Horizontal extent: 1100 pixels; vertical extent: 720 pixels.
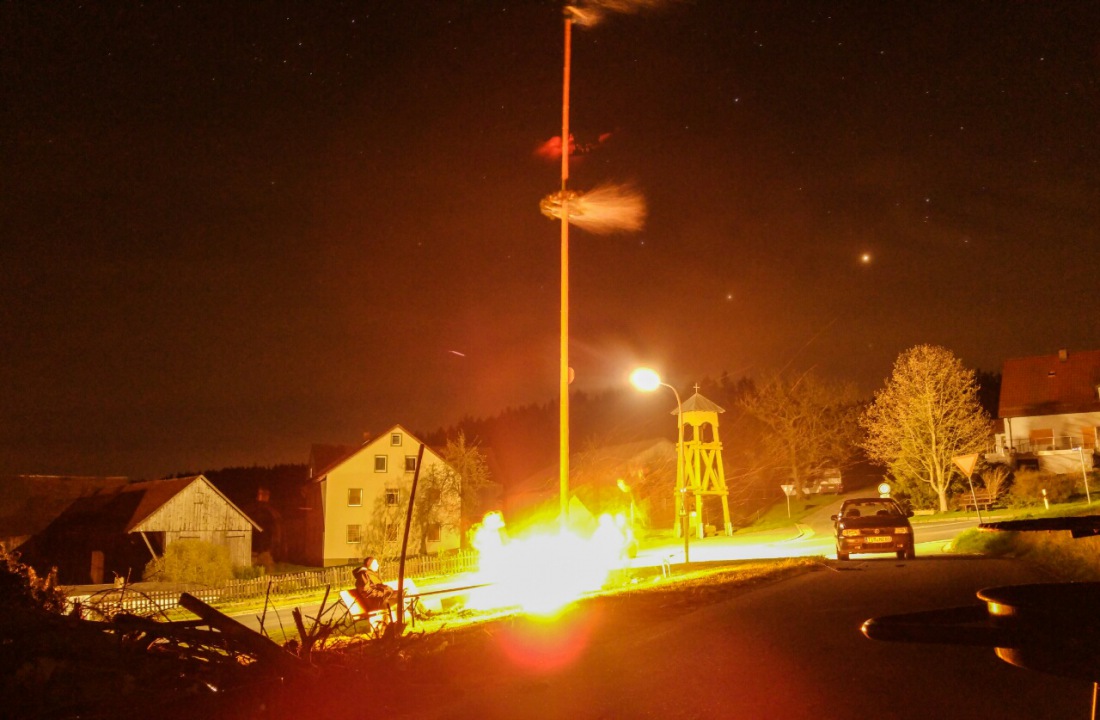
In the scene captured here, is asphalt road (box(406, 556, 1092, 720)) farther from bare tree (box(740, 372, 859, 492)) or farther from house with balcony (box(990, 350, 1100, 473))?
bare tree (box(740, 372, 859, 492))

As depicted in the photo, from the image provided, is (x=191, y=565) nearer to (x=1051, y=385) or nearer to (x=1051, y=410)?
(x=1051, y=410)

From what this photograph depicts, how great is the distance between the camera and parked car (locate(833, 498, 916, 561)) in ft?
73.4

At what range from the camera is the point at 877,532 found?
22656 mm

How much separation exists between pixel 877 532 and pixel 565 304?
11.3m

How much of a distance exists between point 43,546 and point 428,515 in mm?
22186

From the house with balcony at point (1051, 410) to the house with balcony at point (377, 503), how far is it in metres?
38.3

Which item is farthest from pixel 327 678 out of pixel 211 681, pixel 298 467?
pixel 298 467

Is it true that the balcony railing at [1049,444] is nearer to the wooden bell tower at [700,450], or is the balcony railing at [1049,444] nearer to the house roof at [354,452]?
the wooden bell tower at [700,450]

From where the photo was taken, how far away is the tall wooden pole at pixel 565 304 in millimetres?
17312

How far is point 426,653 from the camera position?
28.5 feet

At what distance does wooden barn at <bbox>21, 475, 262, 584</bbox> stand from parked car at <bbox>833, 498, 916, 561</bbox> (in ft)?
120

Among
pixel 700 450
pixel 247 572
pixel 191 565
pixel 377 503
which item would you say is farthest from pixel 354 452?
pixel 700 450

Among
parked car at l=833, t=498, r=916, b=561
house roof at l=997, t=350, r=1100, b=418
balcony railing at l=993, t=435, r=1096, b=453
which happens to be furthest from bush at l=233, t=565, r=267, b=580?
house roof at l=997, t=350, r=1100, b=418

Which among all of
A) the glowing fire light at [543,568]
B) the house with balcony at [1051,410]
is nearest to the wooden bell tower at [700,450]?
the house with balcony at [1051,410]
